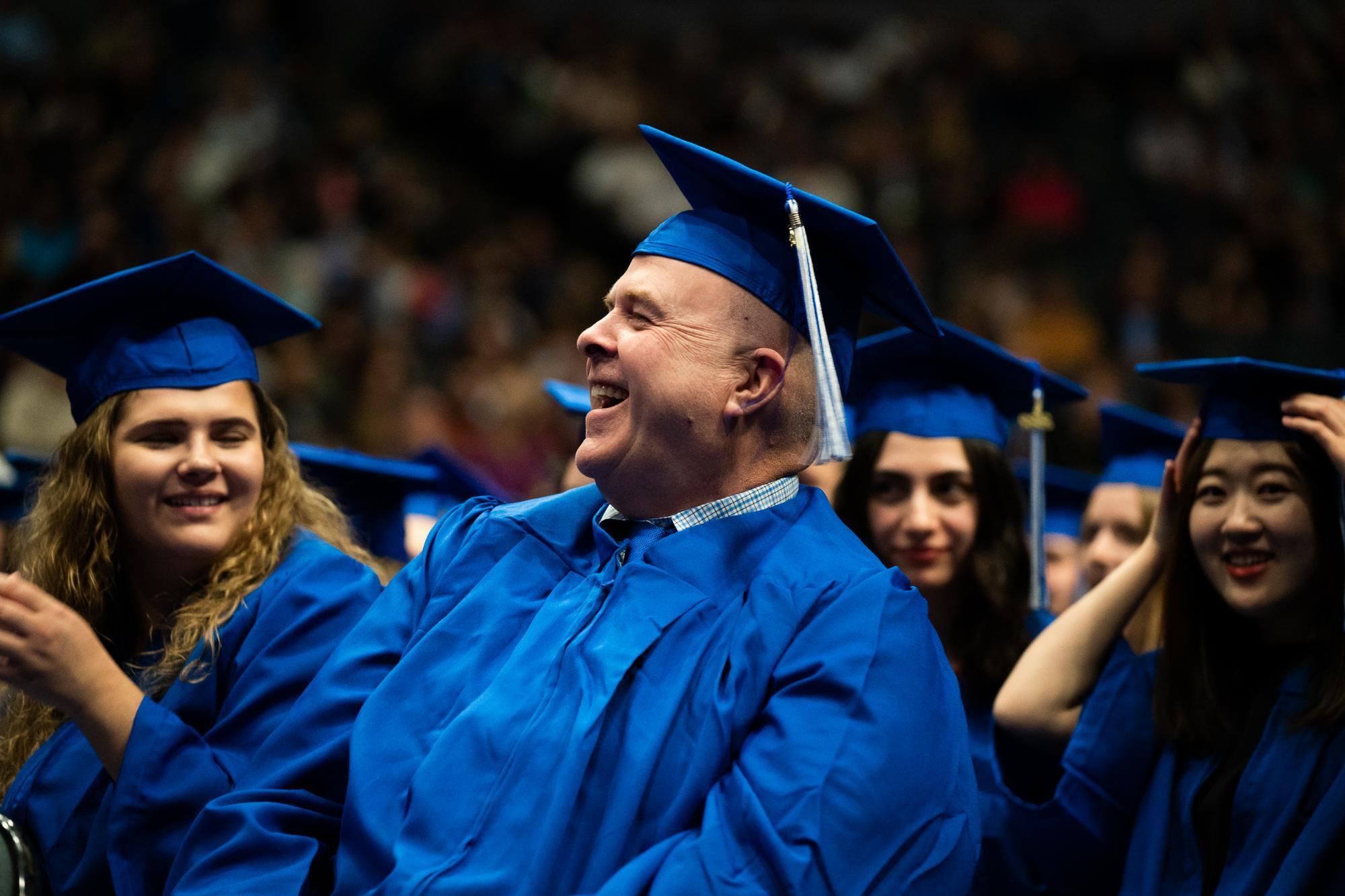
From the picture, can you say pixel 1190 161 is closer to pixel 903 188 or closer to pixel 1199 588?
pixel 903 188

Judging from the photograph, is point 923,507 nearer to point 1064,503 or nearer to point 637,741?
point 637,741

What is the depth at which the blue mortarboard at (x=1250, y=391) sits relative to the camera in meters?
2.65

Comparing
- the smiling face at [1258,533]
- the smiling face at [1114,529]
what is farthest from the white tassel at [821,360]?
the smiling face at [1114,529]

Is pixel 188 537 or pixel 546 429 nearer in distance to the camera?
pixel 188 537

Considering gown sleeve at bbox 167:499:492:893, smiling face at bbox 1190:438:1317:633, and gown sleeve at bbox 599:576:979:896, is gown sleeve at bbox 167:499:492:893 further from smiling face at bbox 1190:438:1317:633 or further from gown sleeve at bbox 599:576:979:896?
smiling face at bbox 1190:438:1317:633

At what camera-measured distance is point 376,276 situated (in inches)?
328

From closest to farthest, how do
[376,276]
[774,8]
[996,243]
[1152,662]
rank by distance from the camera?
[1152,662]
[376,276]
[996,243]
[774,8]

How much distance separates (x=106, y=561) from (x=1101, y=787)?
208 centimetres

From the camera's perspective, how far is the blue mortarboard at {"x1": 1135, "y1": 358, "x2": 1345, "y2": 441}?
8.70 ft

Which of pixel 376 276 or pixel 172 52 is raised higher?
pixel 172 52

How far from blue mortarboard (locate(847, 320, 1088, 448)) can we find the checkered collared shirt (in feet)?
3.91

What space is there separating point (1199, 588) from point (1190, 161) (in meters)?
7.30

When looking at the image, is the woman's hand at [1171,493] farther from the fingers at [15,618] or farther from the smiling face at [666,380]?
the fingers at [15,618]

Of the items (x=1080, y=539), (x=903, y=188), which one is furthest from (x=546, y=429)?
(x=1080, y=539)
